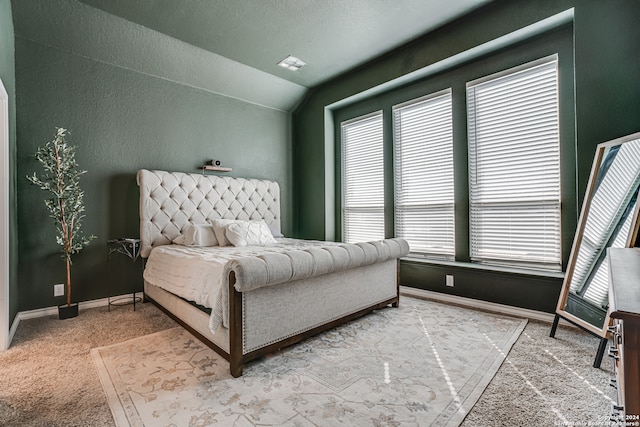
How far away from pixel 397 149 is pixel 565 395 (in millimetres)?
3361

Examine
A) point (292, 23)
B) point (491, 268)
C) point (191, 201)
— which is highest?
point (292, 23)

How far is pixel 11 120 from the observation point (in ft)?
9.29

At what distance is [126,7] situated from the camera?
10.3 ft

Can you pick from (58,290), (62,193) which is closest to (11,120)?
(62,193)

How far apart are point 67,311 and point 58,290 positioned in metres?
0.35

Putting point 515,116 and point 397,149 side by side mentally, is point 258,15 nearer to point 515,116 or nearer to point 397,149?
point 397,149

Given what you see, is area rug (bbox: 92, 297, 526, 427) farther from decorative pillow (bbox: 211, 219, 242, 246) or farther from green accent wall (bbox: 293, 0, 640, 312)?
decorative pillow (bbox: 211, 219, 242, 246)

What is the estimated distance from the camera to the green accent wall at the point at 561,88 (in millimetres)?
2549

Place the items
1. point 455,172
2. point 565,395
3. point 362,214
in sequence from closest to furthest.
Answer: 1. point 565,395
2. point 455,172
3. point 362,214

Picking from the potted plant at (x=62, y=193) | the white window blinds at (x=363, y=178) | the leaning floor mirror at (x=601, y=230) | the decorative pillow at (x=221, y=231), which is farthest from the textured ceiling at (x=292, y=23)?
the decorative pillow at (x=221, y=231)

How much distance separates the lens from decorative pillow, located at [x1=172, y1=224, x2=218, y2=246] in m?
3.71

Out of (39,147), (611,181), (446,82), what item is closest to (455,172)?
(446,82)

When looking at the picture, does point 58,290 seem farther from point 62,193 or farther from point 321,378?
point 321,378

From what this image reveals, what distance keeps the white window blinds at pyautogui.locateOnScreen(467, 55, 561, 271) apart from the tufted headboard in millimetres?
3005
